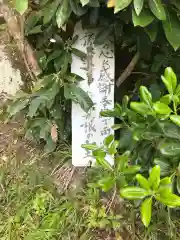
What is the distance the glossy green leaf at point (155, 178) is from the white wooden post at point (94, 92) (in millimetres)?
806

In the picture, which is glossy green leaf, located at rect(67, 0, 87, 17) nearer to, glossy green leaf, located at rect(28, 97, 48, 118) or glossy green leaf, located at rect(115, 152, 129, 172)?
glossy green leaf, located at rect(28, 97, 48, 118)

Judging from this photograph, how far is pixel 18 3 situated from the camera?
4.23ft

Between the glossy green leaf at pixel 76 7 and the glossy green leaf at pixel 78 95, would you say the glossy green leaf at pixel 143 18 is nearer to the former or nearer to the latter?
the glossy green leaf at pixel 76 7

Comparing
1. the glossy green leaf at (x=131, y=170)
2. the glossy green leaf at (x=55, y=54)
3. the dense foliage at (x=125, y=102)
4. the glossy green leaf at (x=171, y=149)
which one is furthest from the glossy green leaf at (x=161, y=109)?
the glossy green leaf at (x=55, y=54)

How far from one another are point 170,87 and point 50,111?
887 mm

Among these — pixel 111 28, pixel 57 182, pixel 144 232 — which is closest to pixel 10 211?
pixel 57 182

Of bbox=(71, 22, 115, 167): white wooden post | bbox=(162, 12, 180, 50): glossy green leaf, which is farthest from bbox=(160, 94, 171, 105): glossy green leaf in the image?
bbox=(71, 22, 115, 167): white wooden post

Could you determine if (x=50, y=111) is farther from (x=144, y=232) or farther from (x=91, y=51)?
(x=144, y=232)

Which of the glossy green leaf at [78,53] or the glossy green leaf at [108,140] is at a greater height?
the glossy green leaf at [78,53]

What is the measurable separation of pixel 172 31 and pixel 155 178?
1.79ft

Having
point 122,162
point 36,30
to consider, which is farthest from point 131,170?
point 36,30

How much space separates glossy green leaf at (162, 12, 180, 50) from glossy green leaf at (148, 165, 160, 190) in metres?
0.47

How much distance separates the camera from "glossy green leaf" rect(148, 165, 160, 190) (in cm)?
114

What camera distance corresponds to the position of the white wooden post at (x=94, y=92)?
1858 mm
